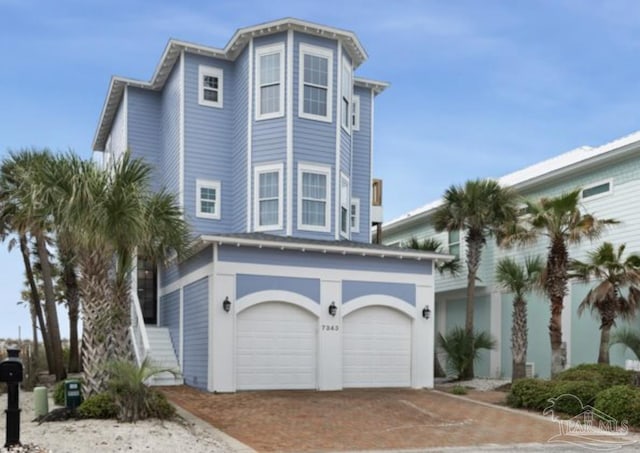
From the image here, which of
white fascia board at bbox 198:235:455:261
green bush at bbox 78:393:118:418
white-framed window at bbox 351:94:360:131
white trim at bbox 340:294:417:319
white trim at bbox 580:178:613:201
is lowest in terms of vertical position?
green bush at bbox 78:393:118:418

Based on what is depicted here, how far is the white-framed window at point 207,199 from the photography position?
23438 millimetres

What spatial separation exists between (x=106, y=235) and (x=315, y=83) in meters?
10.8

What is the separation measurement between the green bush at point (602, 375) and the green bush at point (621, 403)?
1.70 metres

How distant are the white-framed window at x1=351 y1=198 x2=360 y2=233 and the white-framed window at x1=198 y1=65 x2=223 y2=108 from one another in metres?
5.84

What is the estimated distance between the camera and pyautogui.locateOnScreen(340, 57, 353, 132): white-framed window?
75.6 ft

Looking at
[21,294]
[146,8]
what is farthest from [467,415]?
[21,294]

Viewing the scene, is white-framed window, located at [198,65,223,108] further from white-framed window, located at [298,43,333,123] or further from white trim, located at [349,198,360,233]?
white trim, located at [349,198,360,233]

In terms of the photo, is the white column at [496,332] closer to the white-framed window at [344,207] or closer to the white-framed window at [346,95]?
the white-framed window at [344,207]

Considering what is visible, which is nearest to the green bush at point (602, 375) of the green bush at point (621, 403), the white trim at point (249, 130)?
the green bush at point (621, 403)

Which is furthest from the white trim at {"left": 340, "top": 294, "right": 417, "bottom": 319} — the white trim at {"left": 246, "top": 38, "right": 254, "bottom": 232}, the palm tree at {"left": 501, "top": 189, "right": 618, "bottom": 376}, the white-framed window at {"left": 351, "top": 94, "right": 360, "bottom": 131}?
the white-framed window at {"left": 351, "top": 94, "right": 360, "bottom": 131}

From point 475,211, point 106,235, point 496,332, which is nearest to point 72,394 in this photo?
point 106,235

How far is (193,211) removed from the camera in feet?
76.6

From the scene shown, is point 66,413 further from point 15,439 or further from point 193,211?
point 193,211

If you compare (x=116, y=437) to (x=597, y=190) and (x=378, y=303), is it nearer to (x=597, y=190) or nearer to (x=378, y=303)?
(x=378, y=303)
